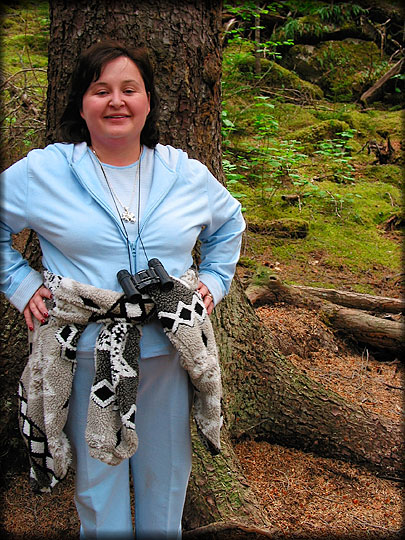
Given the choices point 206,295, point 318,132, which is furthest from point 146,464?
point 318,132

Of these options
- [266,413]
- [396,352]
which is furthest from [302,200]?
[266,413]

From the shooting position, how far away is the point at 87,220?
169 centimetres

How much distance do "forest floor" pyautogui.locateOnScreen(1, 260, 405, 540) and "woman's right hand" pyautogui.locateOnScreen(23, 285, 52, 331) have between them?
49.4 inches

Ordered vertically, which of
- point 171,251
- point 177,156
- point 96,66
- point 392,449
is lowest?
point 392,449

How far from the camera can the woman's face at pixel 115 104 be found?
5.70 feet

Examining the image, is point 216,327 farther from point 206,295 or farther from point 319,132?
point 319,132

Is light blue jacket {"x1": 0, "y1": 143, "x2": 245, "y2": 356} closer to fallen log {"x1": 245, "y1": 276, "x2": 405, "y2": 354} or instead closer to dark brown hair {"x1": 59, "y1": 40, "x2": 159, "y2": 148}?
dark brown hair {"x1": 59, "y1": 40, "x2": 159, "y2": 148}

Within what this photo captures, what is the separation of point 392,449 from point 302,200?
362 cm

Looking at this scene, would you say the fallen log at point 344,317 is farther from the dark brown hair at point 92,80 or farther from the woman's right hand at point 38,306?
the woman's right hand at point 38,306

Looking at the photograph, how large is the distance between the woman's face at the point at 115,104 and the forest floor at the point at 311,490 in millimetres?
1819

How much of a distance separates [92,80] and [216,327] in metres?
1.49

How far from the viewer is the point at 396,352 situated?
3.97 meters

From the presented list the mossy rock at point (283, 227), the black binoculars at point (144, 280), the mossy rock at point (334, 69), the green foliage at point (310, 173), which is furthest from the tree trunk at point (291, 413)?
the mossy rock at point (334, 69)

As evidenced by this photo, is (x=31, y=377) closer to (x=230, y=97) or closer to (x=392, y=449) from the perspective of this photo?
(x=392, y=449)
